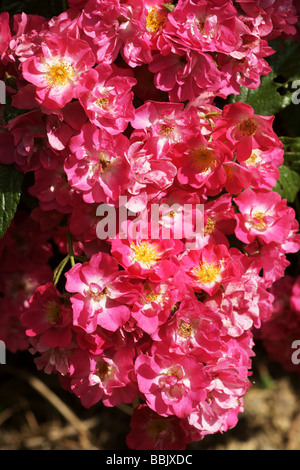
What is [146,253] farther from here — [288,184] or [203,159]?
[288,184]

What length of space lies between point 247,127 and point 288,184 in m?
0.38

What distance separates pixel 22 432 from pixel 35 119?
3.85ft

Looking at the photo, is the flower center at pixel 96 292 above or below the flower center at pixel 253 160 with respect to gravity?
below

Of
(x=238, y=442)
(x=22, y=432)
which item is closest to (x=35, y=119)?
(x=22, y=432)

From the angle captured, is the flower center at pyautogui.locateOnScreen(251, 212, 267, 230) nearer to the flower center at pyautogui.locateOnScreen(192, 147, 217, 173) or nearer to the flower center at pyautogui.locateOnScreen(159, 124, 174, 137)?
the flower center at pyautogui.locateOnScreen(192, 147, 217, 173)

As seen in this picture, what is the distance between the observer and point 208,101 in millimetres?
1064

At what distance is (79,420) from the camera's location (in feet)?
5.75

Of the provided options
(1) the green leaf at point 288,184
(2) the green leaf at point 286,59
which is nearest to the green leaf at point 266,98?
(2) the green leaf at point 286,59

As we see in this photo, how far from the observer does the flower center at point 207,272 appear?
1016 mm

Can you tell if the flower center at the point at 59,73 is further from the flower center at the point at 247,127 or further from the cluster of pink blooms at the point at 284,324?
the cluster of pink blooms at the point at 284,324

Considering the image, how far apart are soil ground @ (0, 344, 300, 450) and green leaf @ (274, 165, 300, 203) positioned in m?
0.80

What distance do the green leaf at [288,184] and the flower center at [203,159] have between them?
358 mm
